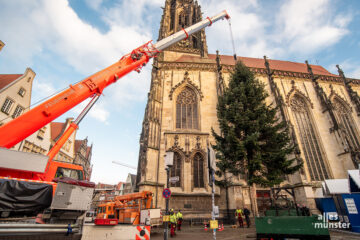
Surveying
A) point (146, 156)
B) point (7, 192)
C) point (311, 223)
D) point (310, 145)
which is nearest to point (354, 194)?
point (311, 223)

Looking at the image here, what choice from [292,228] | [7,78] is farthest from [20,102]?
[292,228]

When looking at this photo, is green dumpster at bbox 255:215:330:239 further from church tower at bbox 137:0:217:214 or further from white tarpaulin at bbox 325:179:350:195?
white tarpaulin at bbox 325:179:350:195

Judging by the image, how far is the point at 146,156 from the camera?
14.2m

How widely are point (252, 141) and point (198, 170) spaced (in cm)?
629

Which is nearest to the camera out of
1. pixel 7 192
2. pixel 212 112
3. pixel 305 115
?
pixel 7 192

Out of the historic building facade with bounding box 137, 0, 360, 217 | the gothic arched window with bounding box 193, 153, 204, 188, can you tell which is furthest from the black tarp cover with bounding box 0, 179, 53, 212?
the gothic arched window with bounding box 193, 153, 204, 188

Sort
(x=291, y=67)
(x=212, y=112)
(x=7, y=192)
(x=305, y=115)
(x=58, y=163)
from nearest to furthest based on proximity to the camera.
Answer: (x=7, y=192), (x=58, y=163), (x=212, y=112), (x=305, y=115), (x=291, y=67)

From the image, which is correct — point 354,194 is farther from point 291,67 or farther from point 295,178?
point 291,67

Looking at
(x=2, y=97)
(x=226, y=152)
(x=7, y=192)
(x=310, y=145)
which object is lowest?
(x=7, y=192)

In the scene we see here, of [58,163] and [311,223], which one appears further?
[58,163]

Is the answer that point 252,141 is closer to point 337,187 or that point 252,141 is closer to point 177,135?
point 337,187

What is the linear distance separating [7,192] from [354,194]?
14.0m

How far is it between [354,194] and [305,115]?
39.5 ft

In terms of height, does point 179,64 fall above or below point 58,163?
above
